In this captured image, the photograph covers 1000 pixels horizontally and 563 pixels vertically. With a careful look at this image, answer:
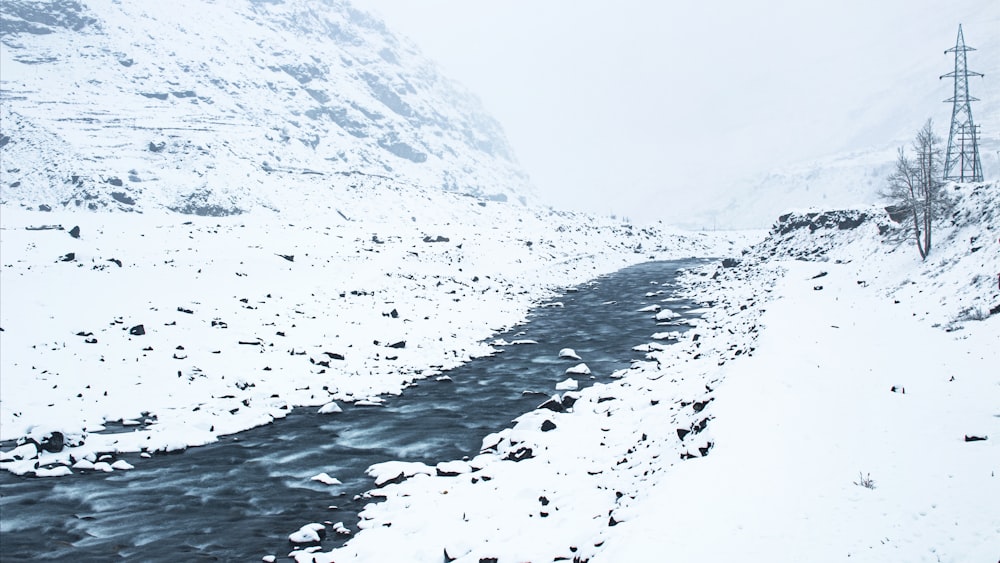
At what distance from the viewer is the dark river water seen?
11906mm

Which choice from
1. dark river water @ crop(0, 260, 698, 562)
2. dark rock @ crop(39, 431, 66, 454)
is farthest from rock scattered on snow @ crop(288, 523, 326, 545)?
dark rock @ crop(39, 431, 66, 454)

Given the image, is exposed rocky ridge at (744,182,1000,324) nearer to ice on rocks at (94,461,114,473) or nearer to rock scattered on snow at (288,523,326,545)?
rock scattered on snow at (288,523,326,545)

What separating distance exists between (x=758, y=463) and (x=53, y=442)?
18537 millimetres

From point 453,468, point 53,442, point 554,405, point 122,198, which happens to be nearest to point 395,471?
point 453,468

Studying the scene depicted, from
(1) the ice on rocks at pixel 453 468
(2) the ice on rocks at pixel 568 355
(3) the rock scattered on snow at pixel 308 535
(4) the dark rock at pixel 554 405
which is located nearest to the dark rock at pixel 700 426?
(1) the ice on rocks at pixel 453 468

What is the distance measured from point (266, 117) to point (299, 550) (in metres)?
159

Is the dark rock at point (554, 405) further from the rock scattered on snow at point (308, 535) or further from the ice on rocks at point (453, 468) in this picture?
the rock scattered on snow at point (308, 535)

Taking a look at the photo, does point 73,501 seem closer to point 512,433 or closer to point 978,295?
point 512,433

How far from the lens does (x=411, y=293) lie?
1571 inches

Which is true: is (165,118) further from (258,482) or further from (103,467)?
(258,482)

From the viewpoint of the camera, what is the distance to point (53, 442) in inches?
658

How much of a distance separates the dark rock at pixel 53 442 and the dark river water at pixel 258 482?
1.81 metres

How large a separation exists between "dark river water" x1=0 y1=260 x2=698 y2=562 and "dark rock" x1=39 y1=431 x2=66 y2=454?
1812mm

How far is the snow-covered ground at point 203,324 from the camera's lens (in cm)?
1905
